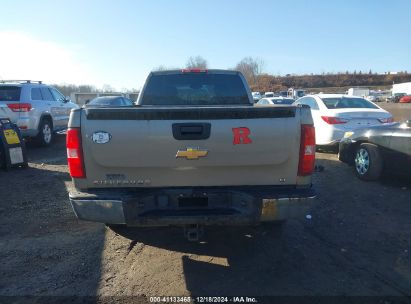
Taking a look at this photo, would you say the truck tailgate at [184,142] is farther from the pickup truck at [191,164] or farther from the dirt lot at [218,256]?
the dirt lot at [218,256]

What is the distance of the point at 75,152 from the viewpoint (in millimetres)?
3113

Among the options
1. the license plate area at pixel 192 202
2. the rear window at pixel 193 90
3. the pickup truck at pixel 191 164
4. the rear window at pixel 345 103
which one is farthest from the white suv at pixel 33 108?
the license plate area at pixel 192 202

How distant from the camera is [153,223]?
10.2 ft

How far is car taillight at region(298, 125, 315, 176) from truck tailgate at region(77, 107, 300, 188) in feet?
0.17

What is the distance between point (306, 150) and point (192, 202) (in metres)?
1.17

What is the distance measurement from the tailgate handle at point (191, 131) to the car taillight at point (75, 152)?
864 mm

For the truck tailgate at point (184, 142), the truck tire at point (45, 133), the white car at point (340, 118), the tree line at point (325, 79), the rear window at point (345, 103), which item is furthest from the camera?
the tree line at point (325, 79)

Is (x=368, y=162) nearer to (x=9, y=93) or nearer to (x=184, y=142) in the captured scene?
(x=184, y=142)

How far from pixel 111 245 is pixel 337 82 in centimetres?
10993

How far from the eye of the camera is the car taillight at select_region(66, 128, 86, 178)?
307 centimetres

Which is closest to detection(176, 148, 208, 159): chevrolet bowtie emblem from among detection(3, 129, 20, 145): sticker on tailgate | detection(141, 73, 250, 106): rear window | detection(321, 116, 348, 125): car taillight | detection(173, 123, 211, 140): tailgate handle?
detection(173, 123, 211, 140): tailgate handle

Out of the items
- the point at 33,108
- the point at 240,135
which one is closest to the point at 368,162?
the point at 240,135

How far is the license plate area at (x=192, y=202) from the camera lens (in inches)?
128

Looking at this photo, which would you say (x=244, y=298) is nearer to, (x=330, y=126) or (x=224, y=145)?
(x=224, y=145)
